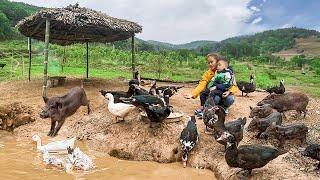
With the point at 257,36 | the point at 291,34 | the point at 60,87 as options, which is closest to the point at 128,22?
the point at 60,87

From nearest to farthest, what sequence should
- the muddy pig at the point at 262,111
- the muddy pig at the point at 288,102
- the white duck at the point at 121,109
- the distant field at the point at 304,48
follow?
the white duck at the point at 121,109 < the muddy pig at the point at 262,111 < the muddy pig at the point at 288,102 < the distant field at the point at 304,48

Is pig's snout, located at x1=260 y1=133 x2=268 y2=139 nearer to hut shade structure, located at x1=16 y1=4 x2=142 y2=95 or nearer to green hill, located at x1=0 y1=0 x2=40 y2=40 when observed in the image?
hut shade structure, located at x1=16 y1=4 x2=142 y2=95

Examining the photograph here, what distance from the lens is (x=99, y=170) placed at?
8445 millimetres

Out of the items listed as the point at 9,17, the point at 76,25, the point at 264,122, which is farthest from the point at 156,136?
the point at 9,17

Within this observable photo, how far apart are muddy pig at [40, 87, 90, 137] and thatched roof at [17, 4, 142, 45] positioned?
10.4 ft

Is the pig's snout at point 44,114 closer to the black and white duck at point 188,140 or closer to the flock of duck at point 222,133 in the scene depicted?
the flock of duck at point 222,133

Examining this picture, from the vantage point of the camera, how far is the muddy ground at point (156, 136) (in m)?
7.70

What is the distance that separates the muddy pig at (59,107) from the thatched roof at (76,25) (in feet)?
10.4

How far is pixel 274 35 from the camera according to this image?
101 m

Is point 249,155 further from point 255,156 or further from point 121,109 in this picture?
point 121,109

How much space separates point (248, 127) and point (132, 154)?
2.60 m

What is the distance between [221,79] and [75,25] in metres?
5.56

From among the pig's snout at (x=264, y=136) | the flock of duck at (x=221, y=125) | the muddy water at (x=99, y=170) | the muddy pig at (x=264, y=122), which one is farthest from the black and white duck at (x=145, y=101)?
the pig's snout at (x=264, y=136)

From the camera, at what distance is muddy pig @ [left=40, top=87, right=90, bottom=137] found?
10125mm
